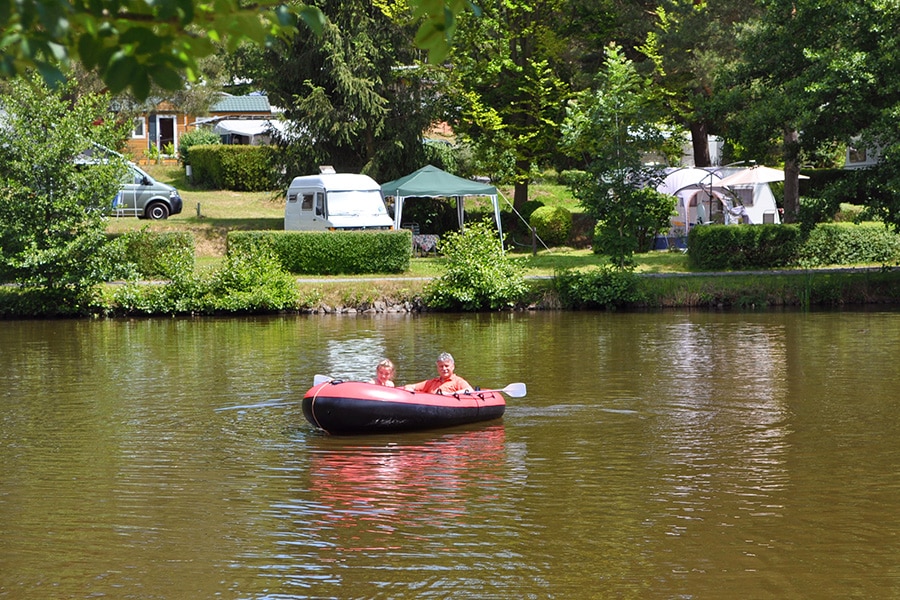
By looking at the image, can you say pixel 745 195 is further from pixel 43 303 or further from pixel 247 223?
pixel 43 303

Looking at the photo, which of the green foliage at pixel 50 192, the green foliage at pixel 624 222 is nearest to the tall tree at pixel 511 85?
the green foliage at pixel 624 222

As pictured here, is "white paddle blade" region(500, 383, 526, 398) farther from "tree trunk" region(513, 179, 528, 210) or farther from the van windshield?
"tree trunk" region(513, 179, 528, 210)

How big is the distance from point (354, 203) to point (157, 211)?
8112 mm

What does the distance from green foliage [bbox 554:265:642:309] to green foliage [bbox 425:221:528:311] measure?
105 cm

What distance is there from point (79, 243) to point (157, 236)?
10.3 ft

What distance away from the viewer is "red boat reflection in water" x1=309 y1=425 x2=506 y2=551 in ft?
34.2

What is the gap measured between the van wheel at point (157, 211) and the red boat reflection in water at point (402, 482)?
83.0ft

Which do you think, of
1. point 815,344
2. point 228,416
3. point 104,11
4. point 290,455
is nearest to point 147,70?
point 104,11

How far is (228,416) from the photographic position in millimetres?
15594

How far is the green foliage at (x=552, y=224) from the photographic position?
37.0 metres

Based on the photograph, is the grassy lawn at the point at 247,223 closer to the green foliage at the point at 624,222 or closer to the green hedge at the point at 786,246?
the green hedge at the point at 786,246

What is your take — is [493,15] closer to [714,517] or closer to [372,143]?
[372,143]

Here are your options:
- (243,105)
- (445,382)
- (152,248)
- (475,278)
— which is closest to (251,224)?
(152,248)

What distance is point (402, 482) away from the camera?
1206 centimetres
